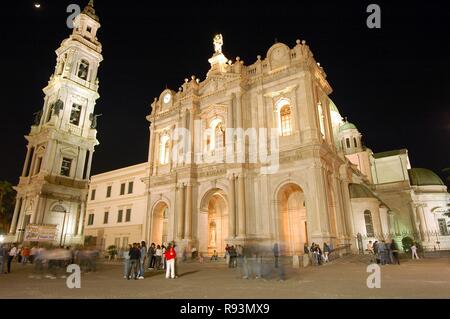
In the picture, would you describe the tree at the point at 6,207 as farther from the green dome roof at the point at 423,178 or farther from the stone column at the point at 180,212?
the green dome roof at the point at 423,178

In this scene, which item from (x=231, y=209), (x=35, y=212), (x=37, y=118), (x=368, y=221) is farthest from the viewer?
(x=37, y=118)

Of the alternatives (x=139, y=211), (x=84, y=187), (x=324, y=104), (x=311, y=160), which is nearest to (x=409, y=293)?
(x=311, y=160)

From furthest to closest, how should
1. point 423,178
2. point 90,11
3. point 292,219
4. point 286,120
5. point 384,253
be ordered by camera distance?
point 90,11
point 423,178
point 286,120
point 292,219
point 384,253

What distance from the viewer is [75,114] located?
42.5m

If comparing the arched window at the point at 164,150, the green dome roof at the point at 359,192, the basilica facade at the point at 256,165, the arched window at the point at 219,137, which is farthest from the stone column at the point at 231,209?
the green dome roof at the point at 359,192

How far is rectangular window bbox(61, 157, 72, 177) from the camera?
130 ft

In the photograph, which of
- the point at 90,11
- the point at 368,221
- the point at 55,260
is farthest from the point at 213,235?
the point at 90,11

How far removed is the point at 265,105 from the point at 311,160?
766 centimetres

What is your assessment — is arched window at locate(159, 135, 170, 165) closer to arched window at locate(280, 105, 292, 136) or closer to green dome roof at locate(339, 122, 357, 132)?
arched window at locate(280, 105, 292, 136)

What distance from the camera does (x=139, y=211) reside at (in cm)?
4003

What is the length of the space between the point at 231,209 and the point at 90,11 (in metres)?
43.5

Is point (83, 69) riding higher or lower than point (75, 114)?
higher

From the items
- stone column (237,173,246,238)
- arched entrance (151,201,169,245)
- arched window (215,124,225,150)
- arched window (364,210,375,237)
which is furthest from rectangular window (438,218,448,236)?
arched entrance (151,201,169,245)

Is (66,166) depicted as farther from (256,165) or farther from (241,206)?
(256,165)
